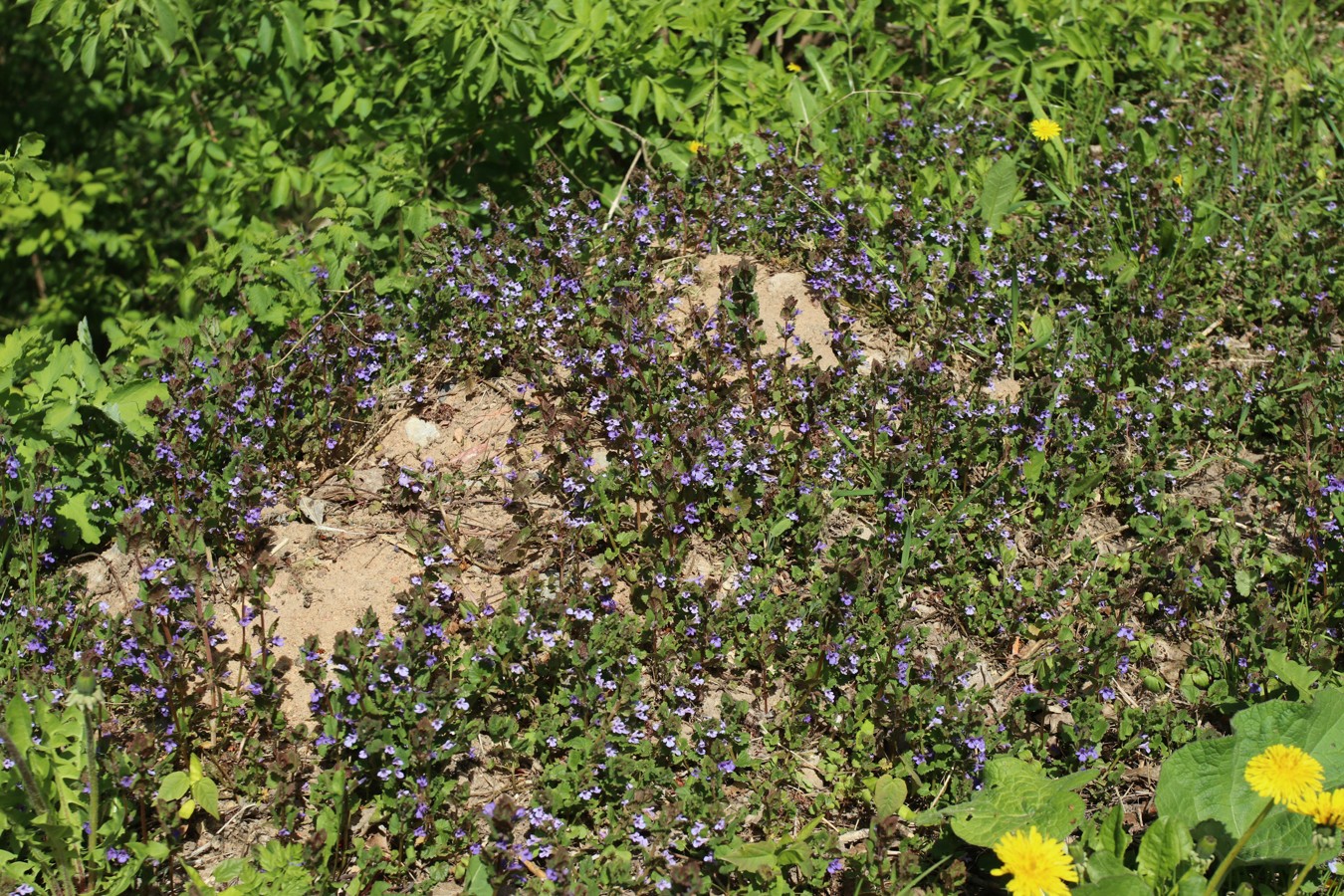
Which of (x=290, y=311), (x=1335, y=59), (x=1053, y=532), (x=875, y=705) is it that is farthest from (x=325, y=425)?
(x=1335, y=59)

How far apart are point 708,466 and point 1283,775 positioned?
204cm

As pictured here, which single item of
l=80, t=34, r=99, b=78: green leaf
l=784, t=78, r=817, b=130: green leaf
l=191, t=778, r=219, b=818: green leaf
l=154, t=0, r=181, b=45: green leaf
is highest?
l=154, t=0, r=181, b=45: green leaf

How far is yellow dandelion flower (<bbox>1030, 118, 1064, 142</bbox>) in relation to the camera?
550 centimetres

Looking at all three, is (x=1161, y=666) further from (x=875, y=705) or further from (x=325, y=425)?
(x=325, y=425)

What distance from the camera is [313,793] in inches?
131

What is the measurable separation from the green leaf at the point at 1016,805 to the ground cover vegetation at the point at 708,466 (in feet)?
0.06

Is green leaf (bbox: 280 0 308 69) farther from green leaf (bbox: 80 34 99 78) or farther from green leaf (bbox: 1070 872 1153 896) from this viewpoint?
green leaf (bbox: 1070 872 1153 896)

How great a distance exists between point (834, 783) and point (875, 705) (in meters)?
0.27

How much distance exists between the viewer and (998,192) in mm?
5234

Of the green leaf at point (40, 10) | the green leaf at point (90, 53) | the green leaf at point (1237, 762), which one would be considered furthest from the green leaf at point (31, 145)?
the green leaf at point (1237, 762)

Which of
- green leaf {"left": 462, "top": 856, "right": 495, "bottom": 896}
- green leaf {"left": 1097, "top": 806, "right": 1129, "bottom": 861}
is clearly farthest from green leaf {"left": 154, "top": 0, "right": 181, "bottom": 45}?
green leaf {"left": 1097, "top": 806, "right": 1129, "bottom": 861}

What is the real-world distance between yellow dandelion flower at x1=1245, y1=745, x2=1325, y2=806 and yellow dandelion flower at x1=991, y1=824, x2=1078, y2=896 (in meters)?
0.48

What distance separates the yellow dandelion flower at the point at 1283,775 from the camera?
2.64m

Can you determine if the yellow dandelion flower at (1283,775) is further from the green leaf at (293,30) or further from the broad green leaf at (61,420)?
the green leaf at (293,30)
